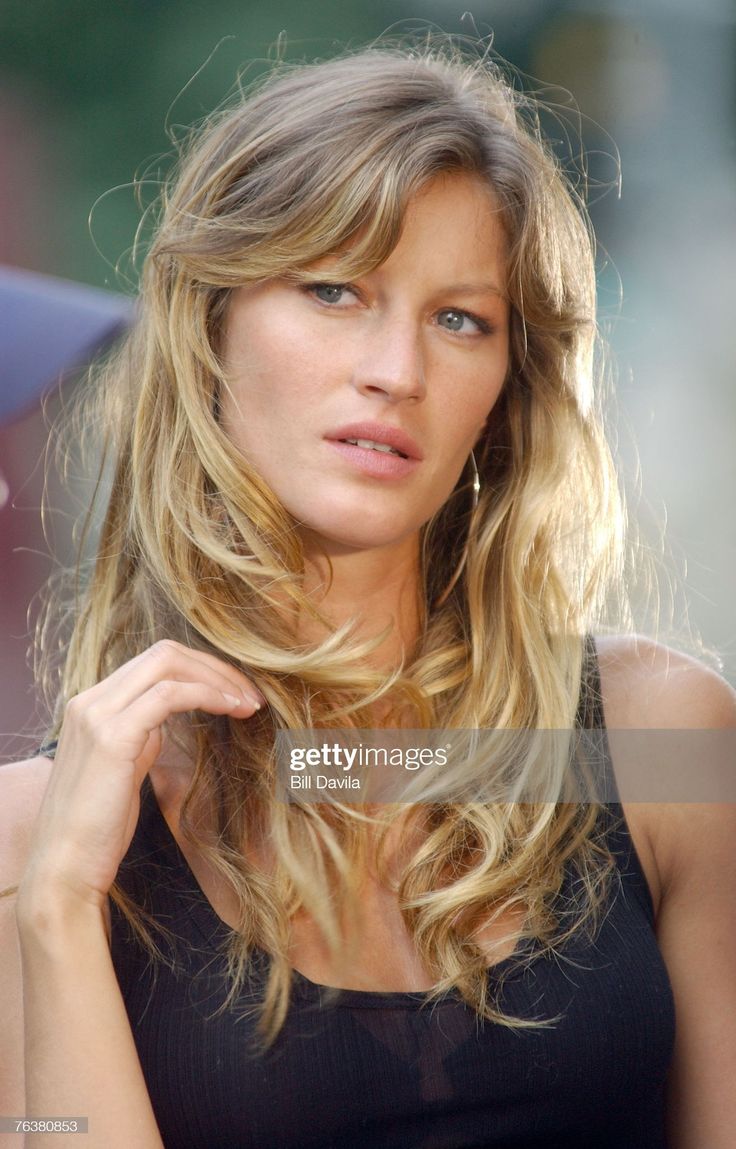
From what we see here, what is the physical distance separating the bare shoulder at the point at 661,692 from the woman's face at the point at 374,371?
250 millimetres

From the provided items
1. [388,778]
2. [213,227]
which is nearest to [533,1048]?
[388,778]

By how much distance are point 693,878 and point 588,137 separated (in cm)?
75

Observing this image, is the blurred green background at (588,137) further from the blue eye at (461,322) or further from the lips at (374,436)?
the lips at (374,436)

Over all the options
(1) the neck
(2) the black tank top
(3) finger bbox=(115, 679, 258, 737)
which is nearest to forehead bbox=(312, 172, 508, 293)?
(1) the neck

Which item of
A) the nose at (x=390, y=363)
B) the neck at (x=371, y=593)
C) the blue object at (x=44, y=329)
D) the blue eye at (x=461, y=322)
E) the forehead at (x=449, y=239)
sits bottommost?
the neck at (x=371, y=593)

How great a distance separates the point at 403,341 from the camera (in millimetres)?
1024

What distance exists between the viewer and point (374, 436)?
3.37 feet

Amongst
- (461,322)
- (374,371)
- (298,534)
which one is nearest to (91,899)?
(298,534)

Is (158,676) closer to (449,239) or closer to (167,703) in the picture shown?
(167,703)

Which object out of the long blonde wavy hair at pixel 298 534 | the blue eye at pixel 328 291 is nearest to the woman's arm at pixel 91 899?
the long blonde wavy hair at pixel 298 534

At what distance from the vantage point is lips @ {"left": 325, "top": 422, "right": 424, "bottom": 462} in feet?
3.36

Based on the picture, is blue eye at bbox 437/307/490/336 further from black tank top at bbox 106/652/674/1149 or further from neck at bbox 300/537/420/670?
black tank top at bbox 106/652/674/1149

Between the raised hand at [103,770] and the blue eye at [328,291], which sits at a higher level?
the blue eye at [328,291]

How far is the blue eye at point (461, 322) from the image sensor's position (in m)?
1.08
